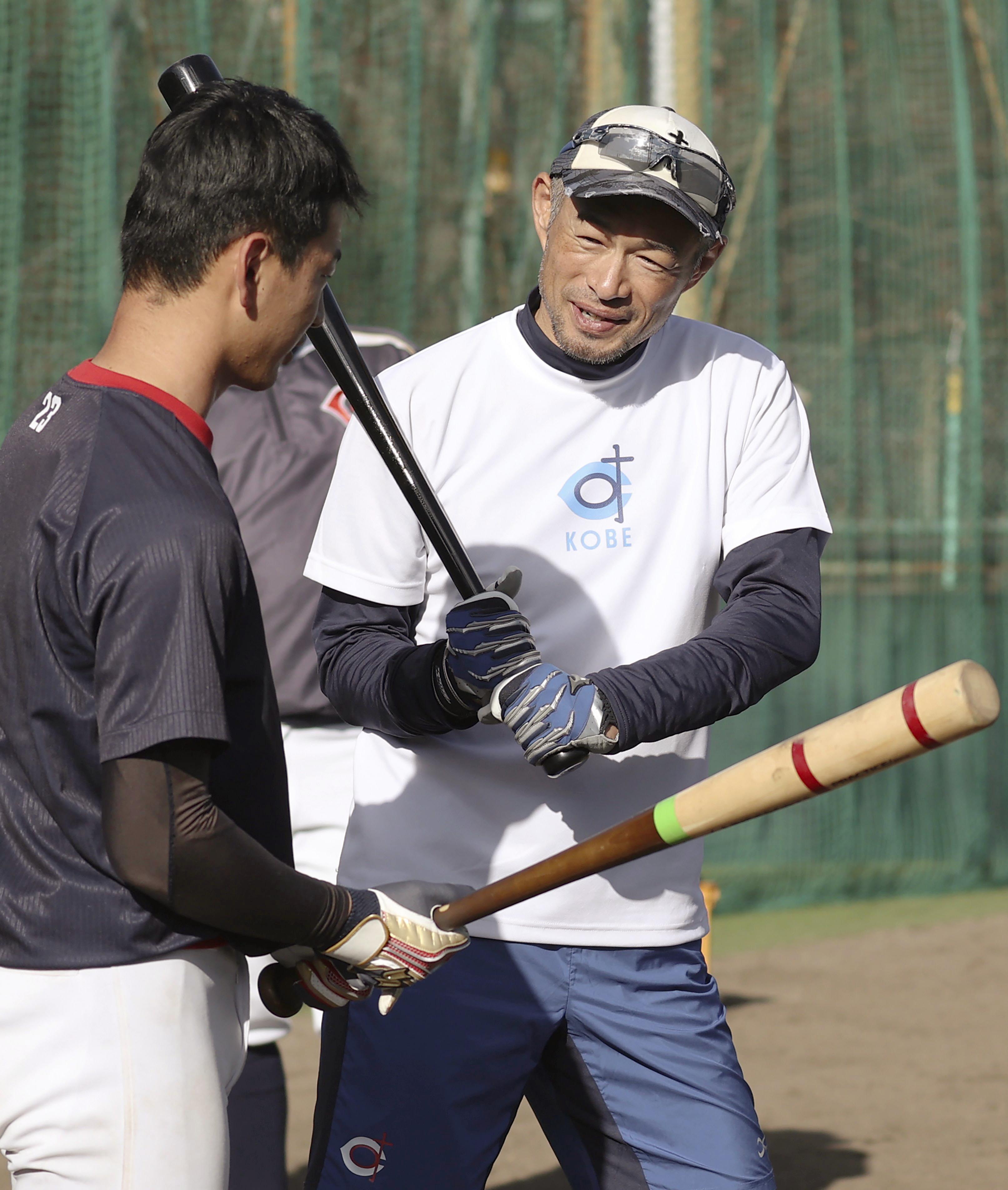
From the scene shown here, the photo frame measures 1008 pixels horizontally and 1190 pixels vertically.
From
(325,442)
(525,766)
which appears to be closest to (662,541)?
(525,766)

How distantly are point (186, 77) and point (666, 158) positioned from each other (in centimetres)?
74

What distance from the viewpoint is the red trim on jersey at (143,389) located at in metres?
1.67

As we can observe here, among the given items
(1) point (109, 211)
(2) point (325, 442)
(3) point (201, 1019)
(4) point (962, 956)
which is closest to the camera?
(3) point (201, 1019)

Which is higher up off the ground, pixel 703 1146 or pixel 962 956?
pixel 703 1146

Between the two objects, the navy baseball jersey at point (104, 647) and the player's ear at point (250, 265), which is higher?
the player's ear at point (250, 265)

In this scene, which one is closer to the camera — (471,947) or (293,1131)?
(471,947)

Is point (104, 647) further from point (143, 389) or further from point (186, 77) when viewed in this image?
point (186, 77)

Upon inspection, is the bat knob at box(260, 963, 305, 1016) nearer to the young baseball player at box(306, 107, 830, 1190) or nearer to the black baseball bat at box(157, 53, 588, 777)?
the young baseball player at box(306, 107, 830, 1190)

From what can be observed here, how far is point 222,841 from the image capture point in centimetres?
159

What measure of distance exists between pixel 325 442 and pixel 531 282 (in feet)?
9.08

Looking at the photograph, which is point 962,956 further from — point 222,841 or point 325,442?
point 222,841

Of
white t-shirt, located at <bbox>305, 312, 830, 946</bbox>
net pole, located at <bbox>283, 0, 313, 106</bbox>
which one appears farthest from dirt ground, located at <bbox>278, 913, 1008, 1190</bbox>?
net pole, located at <bbox>283, 0, 313, 106</bbox>

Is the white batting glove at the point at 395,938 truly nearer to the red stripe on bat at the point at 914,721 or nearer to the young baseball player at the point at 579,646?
the young baseball player at the point at 579,646

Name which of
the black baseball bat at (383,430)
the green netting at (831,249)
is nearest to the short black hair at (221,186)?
the black baseball bat at (383,430)
